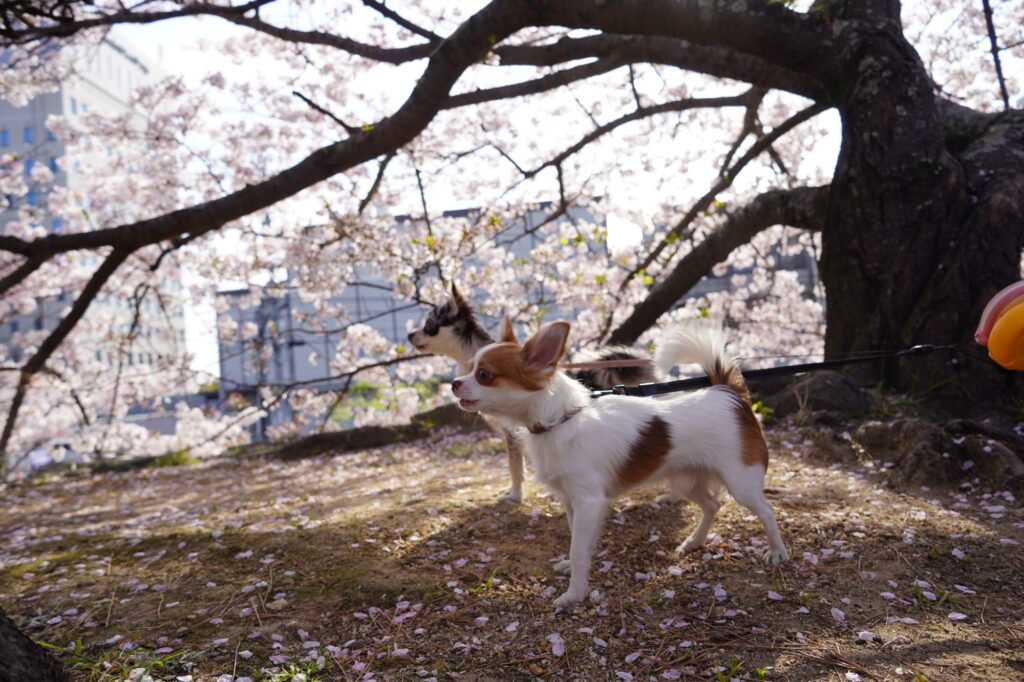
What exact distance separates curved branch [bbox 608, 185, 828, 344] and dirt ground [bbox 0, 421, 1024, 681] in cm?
270

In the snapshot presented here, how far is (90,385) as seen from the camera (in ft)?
43.5

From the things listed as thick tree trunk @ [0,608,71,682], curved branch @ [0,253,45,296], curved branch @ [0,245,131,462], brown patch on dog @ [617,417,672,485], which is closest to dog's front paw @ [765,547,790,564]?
brown patch on dog @ [617,417,672,485]

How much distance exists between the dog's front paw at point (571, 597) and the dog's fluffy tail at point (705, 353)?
121cm

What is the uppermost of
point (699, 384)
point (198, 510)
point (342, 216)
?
point (342, 216)

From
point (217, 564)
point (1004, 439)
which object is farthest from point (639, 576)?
point (1004, 439)

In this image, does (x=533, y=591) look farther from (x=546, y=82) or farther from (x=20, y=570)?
(x=546, y=82)

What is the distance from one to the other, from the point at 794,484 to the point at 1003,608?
1666 millimetres

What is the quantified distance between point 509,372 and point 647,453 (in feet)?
2.36

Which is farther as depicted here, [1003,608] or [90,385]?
[90,385]

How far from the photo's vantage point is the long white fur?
116 inches

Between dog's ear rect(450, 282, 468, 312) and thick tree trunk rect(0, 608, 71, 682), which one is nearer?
thick tree trunk rect(0, 608, 71, 682)

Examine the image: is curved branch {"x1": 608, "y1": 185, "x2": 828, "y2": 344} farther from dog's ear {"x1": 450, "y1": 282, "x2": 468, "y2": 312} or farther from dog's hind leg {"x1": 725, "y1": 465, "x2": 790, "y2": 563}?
dog's hind leg {"x1": 725, "y1": 465, "x2": 790, "y2": 563}

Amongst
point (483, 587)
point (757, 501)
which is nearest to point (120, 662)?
point (483, 587)

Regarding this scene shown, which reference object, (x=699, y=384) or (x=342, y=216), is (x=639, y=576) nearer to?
(x=699, y=384)
